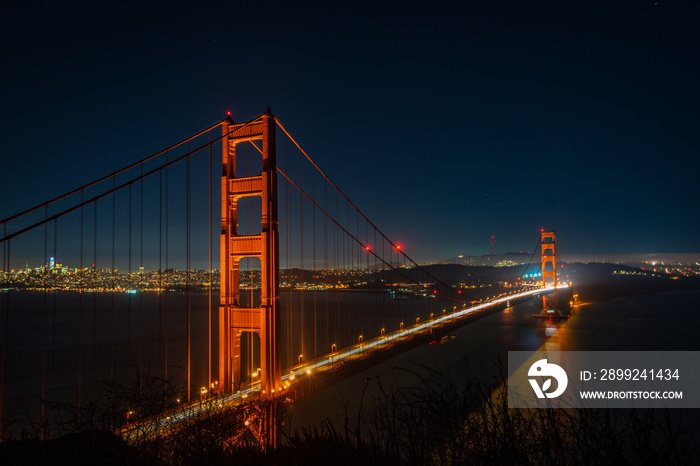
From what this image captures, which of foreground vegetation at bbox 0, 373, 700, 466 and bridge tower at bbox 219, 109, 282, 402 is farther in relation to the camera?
bridge tower at bbox 219, 109, 282, 402

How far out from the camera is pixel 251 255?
37.8ft

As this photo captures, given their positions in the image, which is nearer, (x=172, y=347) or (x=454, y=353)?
(x=454, y=353)

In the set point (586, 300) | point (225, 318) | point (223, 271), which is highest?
point (223, 271)

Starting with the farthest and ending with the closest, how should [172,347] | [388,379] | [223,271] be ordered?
[172,347] → [388,379] → [223,271]

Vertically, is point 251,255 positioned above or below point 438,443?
above

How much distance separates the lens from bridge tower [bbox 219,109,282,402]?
1104 centimetres

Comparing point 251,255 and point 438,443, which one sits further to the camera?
point 251,255

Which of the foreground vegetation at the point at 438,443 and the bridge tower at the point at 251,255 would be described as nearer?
the foreground vegetation at the point at 438,443

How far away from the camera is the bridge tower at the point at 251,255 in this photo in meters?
11.0

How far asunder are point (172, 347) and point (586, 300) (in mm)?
75215

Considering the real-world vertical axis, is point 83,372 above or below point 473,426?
below

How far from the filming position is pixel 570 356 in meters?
30.6

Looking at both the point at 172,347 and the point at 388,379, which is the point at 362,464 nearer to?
the point at 388,379

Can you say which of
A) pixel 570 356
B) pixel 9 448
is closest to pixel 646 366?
pixel 570 356
